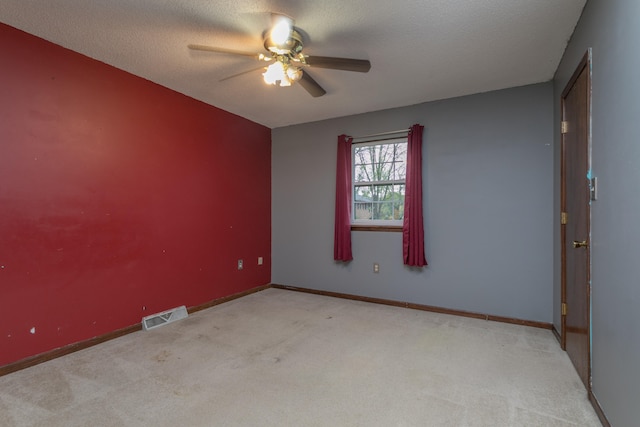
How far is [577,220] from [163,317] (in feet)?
11.9

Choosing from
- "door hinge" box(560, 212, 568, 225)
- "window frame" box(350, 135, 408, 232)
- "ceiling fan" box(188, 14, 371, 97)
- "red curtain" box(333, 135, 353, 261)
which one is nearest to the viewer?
"ceiling fan" box(188, 14, 371, 97)

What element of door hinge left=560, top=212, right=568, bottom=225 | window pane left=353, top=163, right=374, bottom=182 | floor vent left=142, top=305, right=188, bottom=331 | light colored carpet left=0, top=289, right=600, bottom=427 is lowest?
light colored carpet left=0, top=289, right=600, bottom=427

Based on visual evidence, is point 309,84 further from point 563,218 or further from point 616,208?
point 563,218

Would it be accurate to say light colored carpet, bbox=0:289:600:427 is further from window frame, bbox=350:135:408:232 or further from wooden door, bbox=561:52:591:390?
window frame, bbox=350:135:408:232

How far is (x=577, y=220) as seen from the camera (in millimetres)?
2164

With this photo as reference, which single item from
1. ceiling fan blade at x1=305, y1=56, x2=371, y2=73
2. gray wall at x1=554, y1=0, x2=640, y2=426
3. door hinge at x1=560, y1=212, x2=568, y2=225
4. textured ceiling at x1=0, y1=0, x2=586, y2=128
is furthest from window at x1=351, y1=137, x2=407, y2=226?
gray wall at x1=554, y1=0, x2=640, y2=426

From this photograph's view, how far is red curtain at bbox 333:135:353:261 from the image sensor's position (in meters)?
4.01

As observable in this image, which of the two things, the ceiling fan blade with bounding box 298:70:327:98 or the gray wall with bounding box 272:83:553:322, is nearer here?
the ceiling fan blade with bounding box 298:70:327:98

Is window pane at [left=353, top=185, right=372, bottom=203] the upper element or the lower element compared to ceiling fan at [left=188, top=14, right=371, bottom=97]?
lower

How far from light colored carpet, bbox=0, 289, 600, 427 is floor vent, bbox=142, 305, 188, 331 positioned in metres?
0.09

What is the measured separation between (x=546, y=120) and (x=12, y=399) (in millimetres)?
4619

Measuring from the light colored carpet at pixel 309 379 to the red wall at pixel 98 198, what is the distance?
391 millimetres

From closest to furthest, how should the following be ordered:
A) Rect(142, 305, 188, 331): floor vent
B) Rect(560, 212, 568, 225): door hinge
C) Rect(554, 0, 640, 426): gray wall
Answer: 1. Rect(554, 0, 640, 426): gray wall
2. Rect(560, 212, 568, 225): door hinge
3. Rect(142, 305, 188, 331): floor vent

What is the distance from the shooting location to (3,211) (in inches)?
84.1
